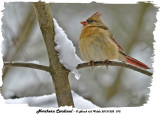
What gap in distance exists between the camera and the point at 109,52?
2729mm

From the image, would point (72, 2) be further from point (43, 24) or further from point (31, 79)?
point (31, 79)

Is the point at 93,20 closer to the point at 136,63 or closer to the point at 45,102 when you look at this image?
the point at 136,63

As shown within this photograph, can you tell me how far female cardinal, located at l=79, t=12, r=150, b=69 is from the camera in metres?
2.68

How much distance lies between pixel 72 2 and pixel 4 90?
0.94 meters

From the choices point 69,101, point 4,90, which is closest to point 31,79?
point 4,90

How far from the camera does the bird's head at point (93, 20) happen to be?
2.72m

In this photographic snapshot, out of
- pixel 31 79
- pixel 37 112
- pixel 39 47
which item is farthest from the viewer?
pixel 39 47

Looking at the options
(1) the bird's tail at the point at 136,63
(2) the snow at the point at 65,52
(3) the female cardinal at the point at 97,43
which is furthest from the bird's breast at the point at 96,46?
(2) the snow at the point at 65,52

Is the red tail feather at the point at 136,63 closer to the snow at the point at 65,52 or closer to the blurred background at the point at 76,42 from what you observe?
the blurred background at the point at 76,42

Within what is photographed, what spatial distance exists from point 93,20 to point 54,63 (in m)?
0.73

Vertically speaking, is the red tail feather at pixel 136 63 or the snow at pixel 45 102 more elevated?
the red tail feather at pixel 136 63

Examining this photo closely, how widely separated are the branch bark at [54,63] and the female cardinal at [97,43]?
47cm

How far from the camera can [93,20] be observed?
2775 millimetres

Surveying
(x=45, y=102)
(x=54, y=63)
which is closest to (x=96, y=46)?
(x=54, y=63)
